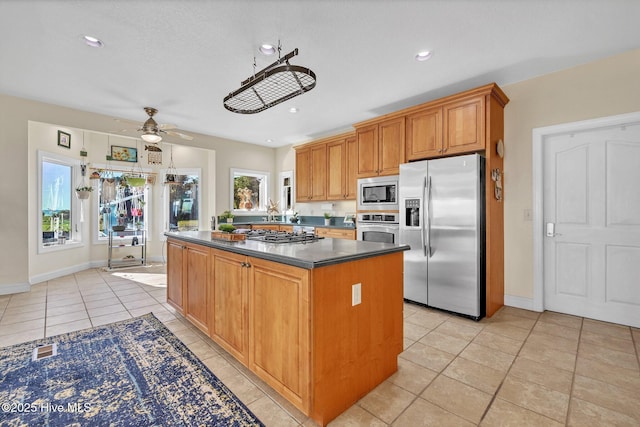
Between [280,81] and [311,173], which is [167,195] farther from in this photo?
[280,81]

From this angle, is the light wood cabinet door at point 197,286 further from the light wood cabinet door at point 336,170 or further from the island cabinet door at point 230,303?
the light wood cabinet door at point 336,170

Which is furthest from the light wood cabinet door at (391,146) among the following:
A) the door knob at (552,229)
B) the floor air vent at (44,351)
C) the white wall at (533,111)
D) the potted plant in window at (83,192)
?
the potted plant in window at (83,192)

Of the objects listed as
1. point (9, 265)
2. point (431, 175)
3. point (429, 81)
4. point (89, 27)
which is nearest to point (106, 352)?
point (89, 27)

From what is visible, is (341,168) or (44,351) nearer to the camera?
(44,351)

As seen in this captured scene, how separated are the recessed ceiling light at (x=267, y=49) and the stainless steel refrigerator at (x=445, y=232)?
199cm

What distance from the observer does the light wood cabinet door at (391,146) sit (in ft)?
12.3

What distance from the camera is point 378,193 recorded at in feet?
13.1

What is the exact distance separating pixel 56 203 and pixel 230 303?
508 cm

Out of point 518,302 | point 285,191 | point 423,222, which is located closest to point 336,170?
point 285,191

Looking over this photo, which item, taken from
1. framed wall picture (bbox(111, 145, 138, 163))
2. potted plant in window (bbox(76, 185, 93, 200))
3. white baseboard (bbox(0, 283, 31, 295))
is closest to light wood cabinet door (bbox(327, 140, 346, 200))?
framed wall picture (bbox(111, 145, 138, 163))

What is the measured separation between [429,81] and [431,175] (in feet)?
3.55

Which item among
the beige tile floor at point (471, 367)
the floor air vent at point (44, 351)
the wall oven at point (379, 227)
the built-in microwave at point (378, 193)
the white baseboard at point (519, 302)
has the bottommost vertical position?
the beige tile floor at point (471, 367)

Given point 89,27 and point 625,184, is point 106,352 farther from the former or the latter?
point 625,184

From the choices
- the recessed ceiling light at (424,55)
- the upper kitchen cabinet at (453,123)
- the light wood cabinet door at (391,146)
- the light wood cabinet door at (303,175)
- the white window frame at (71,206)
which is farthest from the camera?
the light wood cabinet door at (303,175)
